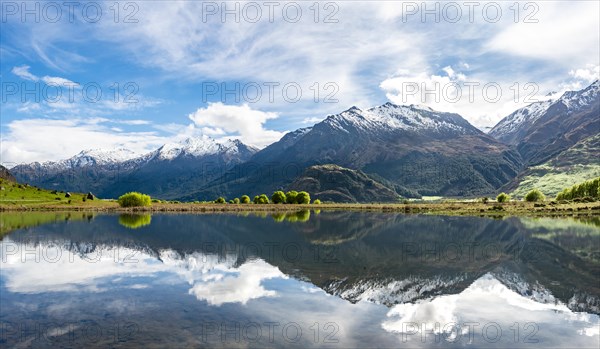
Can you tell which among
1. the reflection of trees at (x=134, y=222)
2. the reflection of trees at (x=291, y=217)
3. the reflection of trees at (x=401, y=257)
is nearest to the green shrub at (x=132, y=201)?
the reflection of trees at (x=134, y=222)

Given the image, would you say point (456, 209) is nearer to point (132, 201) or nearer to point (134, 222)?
point (134, 222)

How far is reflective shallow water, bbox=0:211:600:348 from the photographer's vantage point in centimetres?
2166

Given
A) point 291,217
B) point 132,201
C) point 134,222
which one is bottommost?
point 291,217

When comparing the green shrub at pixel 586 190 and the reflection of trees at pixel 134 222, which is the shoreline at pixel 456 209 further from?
the reflection of trees at pixel 134 222

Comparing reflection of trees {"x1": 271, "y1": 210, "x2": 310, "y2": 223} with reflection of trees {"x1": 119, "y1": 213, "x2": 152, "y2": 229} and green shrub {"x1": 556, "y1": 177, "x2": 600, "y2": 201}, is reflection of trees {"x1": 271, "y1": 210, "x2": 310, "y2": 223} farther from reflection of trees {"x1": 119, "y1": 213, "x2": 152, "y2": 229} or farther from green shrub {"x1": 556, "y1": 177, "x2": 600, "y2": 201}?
green shrub {"x1": 556, "y1": 177, "x2": 600, "y2": 201}

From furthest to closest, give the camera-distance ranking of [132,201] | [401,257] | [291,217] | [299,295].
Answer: [132,201]
[291,217]
[401,257]
[299,295]

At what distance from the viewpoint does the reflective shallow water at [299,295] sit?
21.7 meters

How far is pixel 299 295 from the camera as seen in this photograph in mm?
30891

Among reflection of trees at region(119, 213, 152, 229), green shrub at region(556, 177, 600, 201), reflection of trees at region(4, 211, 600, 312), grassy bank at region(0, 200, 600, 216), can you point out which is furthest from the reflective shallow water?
green shrub at region(556, 177, 600, 201)

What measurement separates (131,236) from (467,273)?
55.4 metres

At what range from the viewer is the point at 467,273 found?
4022 cm

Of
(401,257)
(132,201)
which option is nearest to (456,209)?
(401,257)

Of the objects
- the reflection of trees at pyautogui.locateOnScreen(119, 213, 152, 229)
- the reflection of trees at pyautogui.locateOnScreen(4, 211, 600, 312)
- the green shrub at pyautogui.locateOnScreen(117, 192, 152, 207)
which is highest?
the green shrub at pyautogui.locateOnScreen(117, 192, 152, 207)

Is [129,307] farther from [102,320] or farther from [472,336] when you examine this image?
[472,336]
